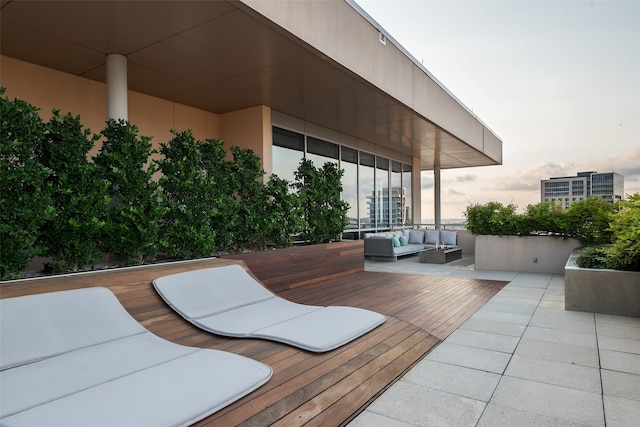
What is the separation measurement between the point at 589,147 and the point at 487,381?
13477 mm

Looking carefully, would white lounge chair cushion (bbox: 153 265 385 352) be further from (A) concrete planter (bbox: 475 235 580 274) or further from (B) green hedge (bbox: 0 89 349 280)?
(A) concrete planter (bbox: 475 235 580 274)

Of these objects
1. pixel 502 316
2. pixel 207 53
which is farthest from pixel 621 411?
pixel 207 53

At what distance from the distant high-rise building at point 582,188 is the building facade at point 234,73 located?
3105 millimetres

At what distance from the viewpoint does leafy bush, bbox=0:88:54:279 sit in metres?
3.27

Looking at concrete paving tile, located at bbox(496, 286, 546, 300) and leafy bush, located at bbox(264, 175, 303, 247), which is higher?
leafy bush, located at bbox(264, 175, 303, 247)

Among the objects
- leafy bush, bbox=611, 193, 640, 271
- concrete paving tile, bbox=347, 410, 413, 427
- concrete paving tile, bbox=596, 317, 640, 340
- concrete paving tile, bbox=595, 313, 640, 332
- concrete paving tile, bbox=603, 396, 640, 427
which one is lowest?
concrete paving tile, bbox=595, 313, 640, 332

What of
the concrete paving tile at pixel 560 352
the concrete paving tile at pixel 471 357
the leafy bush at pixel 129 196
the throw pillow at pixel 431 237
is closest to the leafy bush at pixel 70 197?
the leafy bush at pixel 129 196

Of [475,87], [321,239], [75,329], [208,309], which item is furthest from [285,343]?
[475,87]

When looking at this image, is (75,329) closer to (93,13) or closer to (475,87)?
(93,13)

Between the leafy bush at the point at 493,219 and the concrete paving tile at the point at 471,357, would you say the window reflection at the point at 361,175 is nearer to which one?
the leafy bush at the point at 493,219

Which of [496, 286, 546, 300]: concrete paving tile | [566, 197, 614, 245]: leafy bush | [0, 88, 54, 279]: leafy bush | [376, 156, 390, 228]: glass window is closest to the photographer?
[0, 88, 54, 279]: leafy bush

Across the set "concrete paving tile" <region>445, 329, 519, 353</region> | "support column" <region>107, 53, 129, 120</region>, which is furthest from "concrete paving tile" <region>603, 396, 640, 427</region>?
"support column" <region>107, 53, 129, 120</region>

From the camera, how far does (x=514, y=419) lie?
85.3 inches

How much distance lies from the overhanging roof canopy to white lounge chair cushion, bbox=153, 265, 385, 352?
2790 mm
